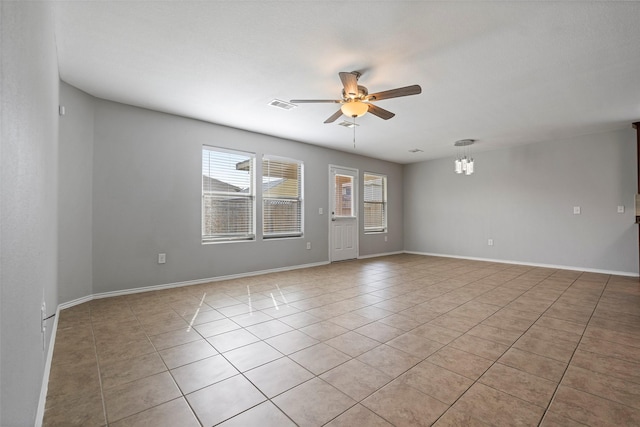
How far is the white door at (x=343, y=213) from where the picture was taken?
640 cm

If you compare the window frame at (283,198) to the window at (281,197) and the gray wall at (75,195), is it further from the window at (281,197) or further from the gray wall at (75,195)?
the gray wall at (75,195)

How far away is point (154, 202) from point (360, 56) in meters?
3.33

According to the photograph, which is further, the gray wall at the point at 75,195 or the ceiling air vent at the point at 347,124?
the ceiling air vent at the point at 347,124

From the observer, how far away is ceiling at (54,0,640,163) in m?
2.12

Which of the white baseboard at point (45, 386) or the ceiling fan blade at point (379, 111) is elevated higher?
the ceiling fan blade at point (379, 111)

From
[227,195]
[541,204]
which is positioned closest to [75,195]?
[227,195]

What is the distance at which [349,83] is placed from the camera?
2.70 meters

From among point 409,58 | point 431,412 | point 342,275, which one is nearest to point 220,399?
point 431,412

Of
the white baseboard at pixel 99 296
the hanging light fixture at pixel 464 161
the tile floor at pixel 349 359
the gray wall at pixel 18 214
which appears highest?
the hanging light fixture at pixel 464 161

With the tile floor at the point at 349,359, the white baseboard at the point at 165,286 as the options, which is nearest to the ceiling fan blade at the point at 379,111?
the tile floor at the point at 349,359

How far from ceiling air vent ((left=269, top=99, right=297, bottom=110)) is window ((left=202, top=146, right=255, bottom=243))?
4.55ft

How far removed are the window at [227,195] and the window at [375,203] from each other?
3283 millimetres

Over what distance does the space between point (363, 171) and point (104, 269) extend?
5.50 meters

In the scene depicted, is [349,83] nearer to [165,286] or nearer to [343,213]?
[165,286]
